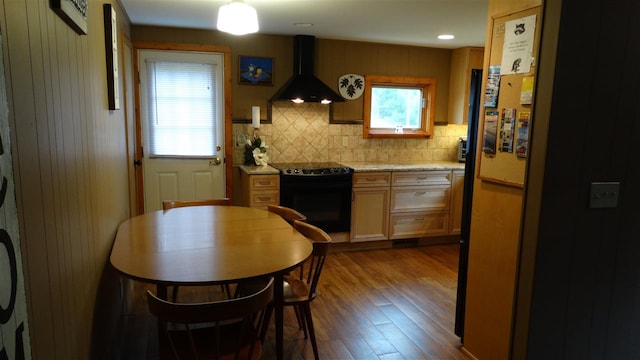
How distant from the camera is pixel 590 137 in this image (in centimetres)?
161

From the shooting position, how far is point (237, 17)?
2457 mm

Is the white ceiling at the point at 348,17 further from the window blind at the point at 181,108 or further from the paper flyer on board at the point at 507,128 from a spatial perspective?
the paper flyer on board at the point at 507,128

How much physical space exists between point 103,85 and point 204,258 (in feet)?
3.58

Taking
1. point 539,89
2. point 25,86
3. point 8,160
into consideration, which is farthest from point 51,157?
point 539,89

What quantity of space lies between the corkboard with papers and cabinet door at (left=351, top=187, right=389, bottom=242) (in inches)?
82.7

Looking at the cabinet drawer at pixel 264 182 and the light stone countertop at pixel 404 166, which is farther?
the light stone countertop at pixel 404 166

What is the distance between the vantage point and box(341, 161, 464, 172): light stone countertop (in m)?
4.41

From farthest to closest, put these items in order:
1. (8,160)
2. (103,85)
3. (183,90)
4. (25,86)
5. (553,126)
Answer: (183,90)
(103,85)
(553,126)
(25,86)
(8,160)

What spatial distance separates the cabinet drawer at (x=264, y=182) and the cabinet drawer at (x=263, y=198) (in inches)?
1.8

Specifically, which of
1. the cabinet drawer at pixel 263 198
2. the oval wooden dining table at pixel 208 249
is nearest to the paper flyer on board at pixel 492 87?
the oval wooden dining table at pixel 208 249

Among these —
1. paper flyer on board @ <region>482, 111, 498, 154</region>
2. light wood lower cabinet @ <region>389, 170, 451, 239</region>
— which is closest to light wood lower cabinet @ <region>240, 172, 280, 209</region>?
light wood lower cabinet @ <region>389, 170, 451, 239</region>

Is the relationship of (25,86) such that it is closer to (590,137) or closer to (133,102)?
(590,137)

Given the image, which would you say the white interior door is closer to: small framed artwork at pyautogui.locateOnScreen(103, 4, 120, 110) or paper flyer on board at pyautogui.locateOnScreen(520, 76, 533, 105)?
small framed artwork at pyautogui.locateOnScreen(103, 4, 120, 110)

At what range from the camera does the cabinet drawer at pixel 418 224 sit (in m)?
4.58
